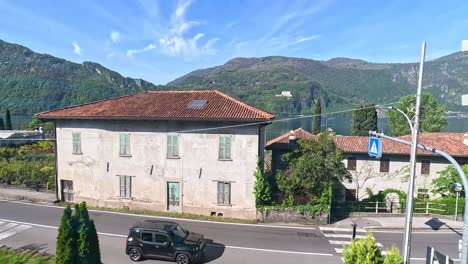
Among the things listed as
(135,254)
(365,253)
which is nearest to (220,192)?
(135,254)

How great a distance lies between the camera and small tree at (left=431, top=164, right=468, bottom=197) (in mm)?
26047

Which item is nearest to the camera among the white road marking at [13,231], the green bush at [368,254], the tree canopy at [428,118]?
the green bush at [368,254]

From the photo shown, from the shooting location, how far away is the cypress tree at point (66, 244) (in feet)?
38.3

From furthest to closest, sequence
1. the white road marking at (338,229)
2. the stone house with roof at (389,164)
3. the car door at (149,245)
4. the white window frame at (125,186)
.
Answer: the stone house with roof at (389,164)
the white window frame at (125,186)
the white road marking at (338,229)
the car door at (149,245)

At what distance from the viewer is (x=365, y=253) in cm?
920

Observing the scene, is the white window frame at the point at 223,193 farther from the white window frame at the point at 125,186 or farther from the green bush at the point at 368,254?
the green bush at the point at 368,254

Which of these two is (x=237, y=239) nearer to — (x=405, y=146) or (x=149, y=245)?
(x=149, y=245)

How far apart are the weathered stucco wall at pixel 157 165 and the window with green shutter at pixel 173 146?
28cm

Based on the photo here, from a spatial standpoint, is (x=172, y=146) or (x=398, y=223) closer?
(x=398, y=223)

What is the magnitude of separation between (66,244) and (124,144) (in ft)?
39.0

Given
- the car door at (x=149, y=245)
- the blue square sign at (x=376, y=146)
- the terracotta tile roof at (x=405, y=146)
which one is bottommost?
the car door at (x=149, y=245)

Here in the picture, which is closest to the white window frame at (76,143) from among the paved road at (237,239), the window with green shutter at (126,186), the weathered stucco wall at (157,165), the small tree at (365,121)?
Answer: the weathered stucco wall at (157,165)

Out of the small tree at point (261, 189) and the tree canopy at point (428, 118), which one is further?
the tree canopy at point (428, 118)

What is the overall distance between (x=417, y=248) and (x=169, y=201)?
16240 mm
